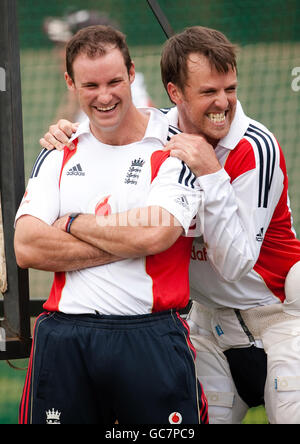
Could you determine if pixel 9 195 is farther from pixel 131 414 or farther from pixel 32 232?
pixel 131 414

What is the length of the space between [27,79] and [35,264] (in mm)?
6527

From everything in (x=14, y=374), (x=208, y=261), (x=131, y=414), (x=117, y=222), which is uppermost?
(x=117, y=222)

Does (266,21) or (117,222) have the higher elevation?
(266,21)

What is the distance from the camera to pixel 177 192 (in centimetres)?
250

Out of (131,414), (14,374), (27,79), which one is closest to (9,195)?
(131,414)

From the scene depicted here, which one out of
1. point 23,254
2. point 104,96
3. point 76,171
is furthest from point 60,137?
point 23,254

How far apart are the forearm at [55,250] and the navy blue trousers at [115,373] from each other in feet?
0.69

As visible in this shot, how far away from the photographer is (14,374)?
4.98 m

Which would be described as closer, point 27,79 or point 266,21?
point 266,21

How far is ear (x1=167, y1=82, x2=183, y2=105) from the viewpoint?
2.93m

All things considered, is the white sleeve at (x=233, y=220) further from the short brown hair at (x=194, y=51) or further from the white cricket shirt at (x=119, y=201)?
the short brown hair at (x=194, y=51)

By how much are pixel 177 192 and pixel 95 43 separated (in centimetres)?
68

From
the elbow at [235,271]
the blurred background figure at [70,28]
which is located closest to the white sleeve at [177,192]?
the elbow at [235,271]

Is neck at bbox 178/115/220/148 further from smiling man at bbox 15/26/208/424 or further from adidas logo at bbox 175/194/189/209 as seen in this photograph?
adidas logo at bbox 175/194/189/209
